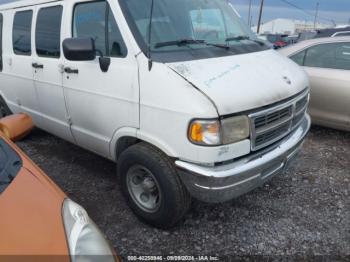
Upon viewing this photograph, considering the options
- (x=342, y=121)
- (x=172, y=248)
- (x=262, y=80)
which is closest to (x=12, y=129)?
(x=172, y=248)

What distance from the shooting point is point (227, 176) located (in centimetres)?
254

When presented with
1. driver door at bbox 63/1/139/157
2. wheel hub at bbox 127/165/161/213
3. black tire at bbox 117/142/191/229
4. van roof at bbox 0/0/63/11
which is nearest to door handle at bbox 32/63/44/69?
driver door at bbox 63/1/139/157

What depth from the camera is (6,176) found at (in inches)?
72.8

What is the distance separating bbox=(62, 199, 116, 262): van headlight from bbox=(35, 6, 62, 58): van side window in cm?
246

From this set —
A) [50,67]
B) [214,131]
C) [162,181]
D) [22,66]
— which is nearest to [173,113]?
[214,131]

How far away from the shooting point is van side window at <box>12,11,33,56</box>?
4328mm

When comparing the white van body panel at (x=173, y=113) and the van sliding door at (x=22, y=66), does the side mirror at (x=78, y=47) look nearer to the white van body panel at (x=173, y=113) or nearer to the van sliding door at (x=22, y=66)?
the white van body panel at (x=173, y=113)

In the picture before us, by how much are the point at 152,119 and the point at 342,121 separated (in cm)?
343

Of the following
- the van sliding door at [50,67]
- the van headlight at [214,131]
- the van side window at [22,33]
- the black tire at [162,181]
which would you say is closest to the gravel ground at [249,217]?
the black tire at [162,181]

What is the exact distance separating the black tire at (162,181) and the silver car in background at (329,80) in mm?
3160

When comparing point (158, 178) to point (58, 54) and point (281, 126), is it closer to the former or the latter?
point (281, 126)

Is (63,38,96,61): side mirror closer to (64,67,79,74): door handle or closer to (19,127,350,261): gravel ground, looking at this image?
(64,67,79,74): door handle

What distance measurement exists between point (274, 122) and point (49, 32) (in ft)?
8.97

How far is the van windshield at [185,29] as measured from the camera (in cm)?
289
